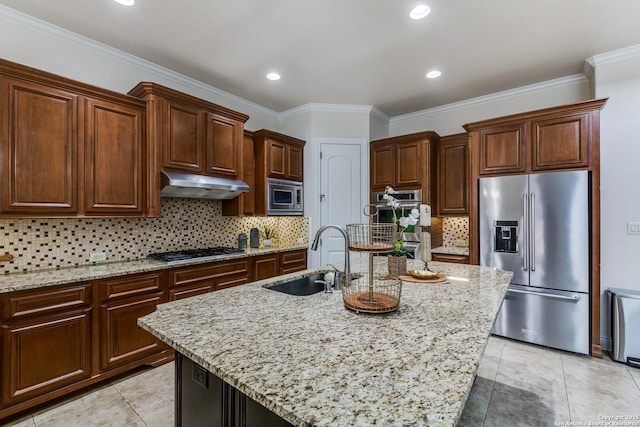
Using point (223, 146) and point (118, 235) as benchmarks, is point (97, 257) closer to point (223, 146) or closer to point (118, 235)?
point (118, 235)

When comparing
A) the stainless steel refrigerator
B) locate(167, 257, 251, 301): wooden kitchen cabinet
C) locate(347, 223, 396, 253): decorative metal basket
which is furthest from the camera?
the stainless steel refrigerator

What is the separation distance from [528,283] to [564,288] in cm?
28

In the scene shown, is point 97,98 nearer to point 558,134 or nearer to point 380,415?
point 380,415

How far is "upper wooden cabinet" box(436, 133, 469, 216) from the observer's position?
150 inches

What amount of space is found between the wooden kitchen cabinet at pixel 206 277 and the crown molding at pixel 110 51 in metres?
2.03

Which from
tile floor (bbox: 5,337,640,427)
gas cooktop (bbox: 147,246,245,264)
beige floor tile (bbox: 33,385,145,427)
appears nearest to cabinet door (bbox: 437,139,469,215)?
tile floor (bbox: 5,337,640,427)

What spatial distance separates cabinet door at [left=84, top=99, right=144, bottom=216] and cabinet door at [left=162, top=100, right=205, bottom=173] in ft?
0.69

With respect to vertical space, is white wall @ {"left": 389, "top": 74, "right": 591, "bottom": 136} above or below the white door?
above

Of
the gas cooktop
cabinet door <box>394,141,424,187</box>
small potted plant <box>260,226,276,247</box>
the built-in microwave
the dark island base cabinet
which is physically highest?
Result: cabinet door <box>394,141,424,187</box>

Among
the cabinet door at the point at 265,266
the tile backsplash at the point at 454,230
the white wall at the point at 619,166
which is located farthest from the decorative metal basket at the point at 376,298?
the tile backsplash at the point at 454,230

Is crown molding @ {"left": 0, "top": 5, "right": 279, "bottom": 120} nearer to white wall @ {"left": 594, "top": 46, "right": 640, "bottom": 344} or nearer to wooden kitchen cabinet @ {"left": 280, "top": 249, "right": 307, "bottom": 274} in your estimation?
wooden kitchen cabinet @ {"left": 280, "top": 249, "right": 307, "bottom": 274}

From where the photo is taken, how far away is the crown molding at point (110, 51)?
232 centimetres

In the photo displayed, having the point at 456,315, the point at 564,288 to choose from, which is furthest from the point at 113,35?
the point at 564,288

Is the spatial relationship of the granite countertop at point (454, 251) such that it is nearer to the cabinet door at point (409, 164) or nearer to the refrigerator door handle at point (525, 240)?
the refrigerator door handle at point (525, 240)
